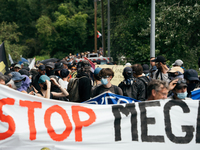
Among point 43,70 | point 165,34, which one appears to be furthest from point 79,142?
point 165,34

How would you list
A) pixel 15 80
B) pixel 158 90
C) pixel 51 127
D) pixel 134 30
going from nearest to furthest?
pixel 51 127
pixel 158 90
pixel 15 80
pixel 134 30

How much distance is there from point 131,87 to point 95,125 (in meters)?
1.53

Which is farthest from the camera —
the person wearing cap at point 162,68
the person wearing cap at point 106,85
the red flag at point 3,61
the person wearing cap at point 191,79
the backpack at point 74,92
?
the red flag at point 3,61

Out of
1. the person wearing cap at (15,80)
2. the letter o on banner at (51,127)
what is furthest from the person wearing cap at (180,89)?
the person wearing cap at (15,80)

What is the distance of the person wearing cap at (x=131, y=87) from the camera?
609cm

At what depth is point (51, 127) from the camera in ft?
15.8

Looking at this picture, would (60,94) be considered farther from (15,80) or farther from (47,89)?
(15,80)

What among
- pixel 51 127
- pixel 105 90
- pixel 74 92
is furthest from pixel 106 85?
pixel 51 127

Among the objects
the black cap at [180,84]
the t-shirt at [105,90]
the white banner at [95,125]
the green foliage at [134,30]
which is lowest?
the white banner at [95,125]

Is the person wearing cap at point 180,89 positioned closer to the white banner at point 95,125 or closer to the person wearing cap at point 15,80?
the white banner at point 95,125

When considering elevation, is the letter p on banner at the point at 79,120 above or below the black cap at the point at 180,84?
below

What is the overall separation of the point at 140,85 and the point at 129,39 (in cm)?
1052

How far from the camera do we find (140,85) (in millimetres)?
6117

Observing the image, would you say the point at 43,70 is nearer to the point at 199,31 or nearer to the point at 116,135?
the point at 116,135
